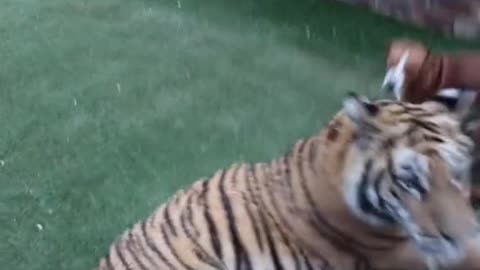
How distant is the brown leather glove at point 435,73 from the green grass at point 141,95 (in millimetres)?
207

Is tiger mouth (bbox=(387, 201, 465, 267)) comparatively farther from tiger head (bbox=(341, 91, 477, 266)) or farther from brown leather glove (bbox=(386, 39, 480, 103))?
brown leather glove (bbox=(386, 39, 480, 103))

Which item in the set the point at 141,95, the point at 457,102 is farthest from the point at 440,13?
the point at 457,102

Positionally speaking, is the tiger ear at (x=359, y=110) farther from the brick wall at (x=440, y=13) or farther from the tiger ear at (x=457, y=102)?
the brick wall at (x=440, y=13)

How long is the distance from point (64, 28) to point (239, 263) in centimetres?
186

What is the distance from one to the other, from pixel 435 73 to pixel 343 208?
1009 mm

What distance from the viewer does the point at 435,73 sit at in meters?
2.44

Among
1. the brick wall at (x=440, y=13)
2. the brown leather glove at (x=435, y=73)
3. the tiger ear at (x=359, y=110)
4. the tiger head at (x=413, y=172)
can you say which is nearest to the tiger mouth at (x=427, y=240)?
the tiger head at (x=413, y=172)

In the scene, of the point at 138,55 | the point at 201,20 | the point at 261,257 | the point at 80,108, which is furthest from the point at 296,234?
the point at 201,20

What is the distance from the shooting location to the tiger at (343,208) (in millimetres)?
1435

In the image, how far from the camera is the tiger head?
142cm

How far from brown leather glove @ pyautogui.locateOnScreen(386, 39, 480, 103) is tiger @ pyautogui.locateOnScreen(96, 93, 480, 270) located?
0.85 metres

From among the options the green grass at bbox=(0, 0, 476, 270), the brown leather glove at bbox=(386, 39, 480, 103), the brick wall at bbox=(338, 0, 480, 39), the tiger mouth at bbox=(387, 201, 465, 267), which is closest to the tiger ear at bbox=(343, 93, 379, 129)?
the tiger mouth at bbox=(387, 201, 465, 267)

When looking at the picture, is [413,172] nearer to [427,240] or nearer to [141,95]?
[427,240]

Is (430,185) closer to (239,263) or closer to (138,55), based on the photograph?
(239,263)
